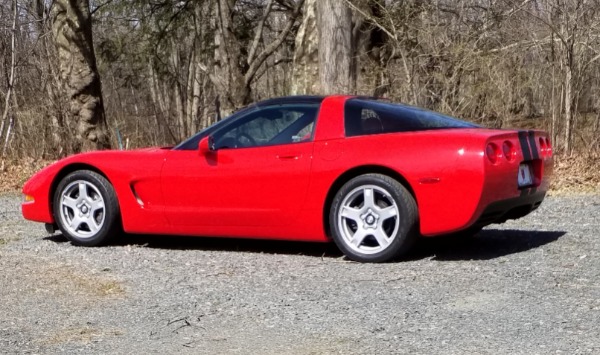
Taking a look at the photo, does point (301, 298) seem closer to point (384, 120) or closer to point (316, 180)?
point (316, 180)

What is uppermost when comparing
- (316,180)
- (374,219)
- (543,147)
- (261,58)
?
(261,58)

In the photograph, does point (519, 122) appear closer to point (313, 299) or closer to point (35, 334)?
point (313, 299)

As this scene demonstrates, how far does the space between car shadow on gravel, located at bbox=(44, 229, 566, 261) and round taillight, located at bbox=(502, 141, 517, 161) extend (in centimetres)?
81

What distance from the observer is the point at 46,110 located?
739 inches

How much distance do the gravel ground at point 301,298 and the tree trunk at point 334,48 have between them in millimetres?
7699

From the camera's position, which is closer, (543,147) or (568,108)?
(543,147)

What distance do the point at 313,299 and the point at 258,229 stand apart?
179 centimetres

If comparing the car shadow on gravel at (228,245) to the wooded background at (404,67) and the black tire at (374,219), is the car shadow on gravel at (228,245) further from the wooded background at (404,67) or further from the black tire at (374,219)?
the wooded background at (404,67)

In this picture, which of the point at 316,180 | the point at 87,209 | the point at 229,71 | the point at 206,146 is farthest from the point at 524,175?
the point at 229,71

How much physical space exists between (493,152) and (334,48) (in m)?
9.28

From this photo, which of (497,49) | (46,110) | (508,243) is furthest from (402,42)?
(508,243)

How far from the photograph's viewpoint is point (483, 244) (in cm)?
773

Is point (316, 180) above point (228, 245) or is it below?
above

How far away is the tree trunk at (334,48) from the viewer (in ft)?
51.2
